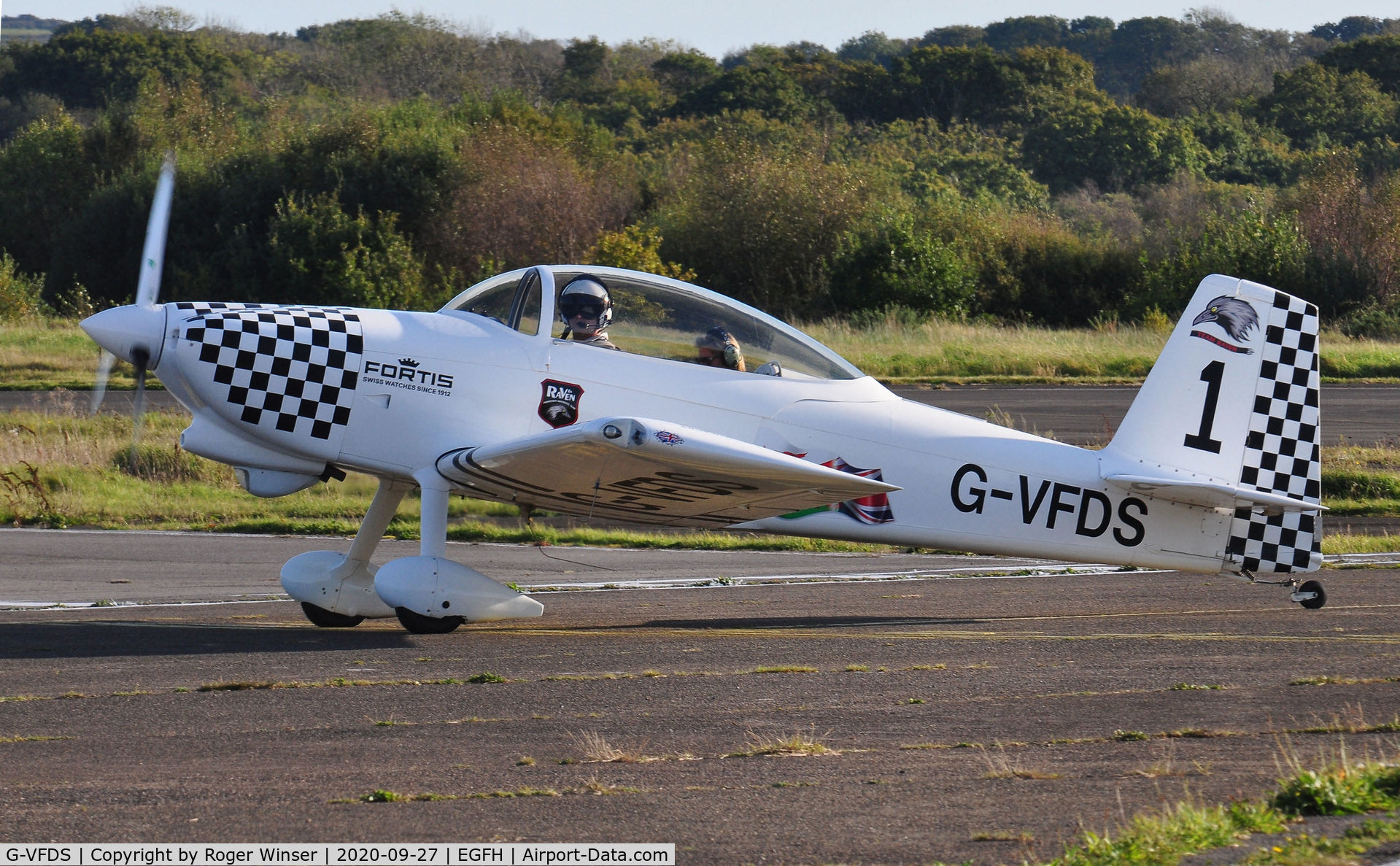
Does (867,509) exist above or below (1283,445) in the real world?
below

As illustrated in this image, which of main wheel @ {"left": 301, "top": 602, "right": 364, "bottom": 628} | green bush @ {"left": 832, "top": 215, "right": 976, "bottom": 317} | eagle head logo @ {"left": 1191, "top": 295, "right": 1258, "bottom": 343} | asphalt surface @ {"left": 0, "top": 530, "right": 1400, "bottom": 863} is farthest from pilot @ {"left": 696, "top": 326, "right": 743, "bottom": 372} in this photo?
green bush @ {"left": 832, "top": 215, "right": 976, "bottom": 317}

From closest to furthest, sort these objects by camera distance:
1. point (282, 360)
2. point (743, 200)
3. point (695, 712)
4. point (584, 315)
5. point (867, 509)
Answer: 1. point (695, 712)
2. point (282, 360)
3. point (584, 315)
4. point (867, 509)
5. point (743, 200)

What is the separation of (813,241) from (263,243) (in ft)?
58.0

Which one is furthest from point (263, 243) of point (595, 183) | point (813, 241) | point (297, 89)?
point (297, 89)

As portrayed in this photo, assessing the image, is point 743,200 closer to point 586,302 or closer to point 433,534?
point 586,302

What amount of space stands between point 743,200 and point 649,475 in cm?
3629

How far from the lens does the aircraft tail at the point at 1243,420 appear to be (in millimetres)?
9477

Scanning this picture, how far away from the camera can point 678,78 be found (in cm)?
10325

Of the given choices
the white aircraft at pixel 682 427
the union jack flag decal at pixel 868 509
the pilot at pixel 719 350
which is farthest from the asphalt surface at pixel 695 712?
the pilot at pixel 719 350

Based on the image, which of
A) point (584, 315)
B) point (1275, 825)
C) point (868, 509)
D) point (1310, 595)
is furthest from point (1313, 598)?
point (1275, 825)

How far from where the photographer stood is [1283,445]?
9492mm

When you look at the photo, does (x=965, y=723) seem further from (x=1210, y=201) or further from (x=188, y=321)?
(x=1210, y=201)

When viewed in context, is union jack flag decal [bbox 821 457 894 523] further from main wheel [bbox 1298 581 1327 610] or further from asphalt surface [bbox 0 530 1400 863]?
main wheel [bbox 1298 581 1327 610]

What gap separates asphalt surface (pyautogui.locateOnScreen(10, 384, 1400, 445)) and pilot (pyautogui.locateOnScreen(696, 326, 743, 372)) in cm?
1240
